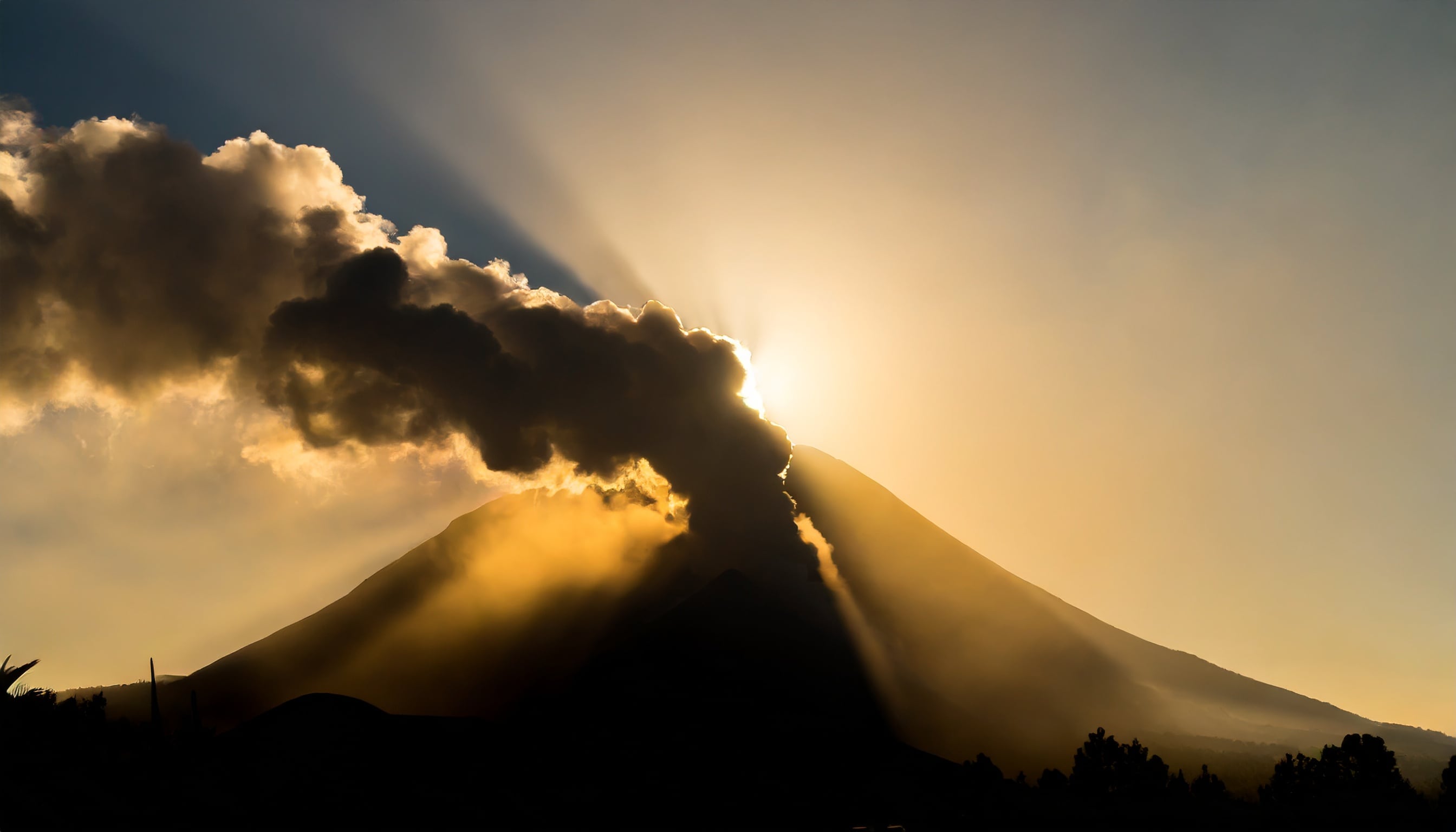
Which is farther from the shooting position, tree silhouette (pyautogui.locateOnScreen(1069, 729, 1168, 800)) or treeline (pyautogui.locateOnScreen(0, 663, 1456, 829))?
tree silhouette (pyautogui.locateOnScreen(1069, 729, 1168, 800))

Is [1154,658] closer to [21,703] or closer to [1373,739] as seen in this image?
[1373,739]

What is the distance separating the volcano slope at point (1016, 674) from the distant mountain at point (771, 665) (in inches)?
21.5

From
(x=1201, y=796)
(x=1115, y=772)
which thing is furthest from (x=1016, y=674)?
(x=1201, y=796)

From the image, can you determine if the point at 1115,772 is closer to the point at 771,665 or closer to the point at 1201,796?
the point at 1201,796

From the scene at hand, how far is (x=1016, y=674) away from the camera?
12581 centimetres

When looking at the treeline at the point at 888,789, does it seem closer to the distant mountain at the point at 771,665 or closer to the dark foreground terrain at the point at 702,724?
the dark foreground terrain at the point at 702,724

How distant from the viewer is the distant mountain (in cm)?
7975

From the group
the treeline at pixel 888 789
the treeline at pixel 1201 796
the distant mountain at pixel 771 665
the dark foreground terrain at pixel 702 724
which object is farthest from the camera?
Result: the distant mountain at pixel 771 665

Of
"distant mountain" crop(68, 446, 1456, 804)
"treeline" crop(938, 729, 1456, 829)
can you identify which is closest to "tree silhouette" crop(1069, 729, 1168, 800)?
Result: "treeline" crop(938, 729, 1456, 829)

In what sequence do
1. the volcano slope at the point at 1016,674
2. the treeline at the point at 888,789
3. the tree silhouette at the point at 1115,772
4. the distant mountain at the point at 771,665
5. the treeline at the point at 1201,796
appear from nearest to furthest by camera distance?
the treeline at the point at 888,789 → the treeline at the point at 1201,796 → the tree silhouette at the point at 1115,772 → the distant mountain at the point at 771,665 → the volcano slope at the point at 1016,674

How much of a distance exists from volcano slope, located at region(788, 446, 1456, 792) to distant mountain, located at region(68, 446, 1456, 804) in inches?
21.5

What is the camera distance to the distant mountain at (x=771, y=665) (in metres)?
79.8

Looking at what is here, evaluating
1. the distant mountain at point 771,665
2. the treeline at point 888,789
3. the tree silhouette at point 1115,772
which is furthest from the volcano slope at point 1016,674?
the treeline at point 888,789

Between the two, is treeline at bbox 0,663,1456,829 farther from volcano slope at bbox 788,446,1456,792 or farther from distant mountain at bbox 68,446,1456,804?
volcano slope at bbox 788,446,1456,792
